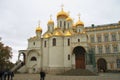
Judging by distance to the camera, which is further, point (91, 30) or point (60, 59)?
point (91, 30)

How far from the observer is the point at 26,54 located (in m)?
48.7

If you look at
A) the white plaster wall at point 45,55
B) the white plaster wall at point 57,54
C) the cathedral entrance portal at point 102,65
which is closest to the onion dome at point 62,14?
the white plaster wall at point 57,54

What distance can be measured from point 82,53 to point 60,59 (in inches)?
209

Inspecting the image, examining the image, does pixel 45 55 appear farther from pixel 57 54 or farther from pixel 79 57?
pixel 79 57

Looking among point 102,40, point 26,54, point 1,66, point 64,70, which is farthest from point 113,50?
point 1,66

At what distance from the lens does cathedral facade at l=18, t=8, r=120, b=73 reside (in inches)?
1654

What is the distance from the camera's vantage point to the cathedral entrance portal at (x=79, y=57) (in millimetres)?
41688

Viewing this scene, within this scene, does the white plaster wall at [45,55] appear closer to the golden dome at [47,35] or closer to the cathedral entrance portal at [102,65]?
the golden dome at [47,35]

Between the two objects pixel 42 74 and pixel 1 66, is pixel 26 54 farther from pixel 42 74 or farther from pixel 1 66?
pixel 42 74

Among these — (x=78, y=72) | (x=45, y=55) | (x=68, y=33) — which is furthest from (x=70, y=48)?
(x=45, y=55)

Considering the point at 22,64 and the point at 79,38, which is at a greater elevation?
the point at 79,38

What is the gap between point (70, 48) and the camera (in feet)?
140

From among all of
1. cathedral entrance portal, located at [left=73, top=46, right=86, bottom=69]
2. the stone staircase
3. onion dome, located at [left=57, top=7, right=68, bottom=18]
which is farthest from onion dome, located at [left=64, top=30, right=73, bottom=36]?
the stone staircase

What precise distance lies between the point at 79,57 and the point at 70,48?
9.58 feet
